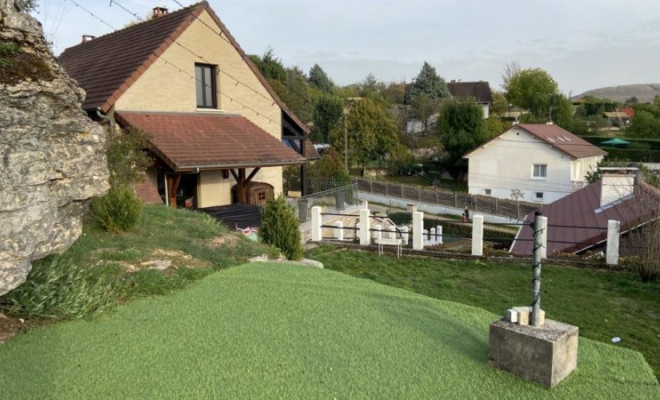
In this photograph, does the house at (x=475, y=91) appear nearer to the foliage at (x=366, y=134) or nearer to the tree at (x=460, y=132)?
the tree at (x=460, y=132)

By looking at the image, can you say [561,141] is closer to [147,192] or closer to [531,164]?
[531,164]

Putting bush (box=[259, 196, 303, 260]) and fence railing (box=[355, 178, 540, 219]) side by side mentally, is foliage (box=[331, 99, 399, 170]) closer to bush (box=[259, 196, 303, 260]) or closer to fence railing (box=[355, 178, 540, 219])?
fence railing (box=[355, 178, 540, 219])

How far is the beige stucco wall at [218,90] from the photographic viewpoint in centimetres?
1602

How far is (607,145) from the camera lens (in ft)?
148

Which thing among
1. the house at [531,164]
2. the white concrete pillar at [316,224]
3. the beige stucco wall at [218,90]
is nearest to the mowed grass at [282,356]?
the white concrete pillar at [316,224]

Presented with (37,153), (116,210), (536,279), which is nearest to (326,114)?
(116,210)

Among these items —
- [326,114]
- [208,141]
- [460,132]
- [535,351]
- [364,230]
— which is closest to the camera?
[535,351]

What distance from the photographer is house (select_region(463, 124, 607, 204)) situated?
33469 mm

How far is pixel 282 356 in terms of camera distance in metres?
4.20

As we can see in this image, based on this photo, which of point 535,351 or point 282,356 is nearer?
point 535,351

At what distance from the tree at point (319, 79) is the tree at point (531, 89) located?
24542mm

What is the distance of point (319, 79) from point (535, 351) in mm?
70262

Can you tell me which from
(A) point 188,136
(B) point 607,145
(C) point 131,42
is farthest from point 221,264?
(B) point 607,145

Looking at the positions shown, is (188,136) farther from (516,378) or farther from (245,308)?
(516,378)
